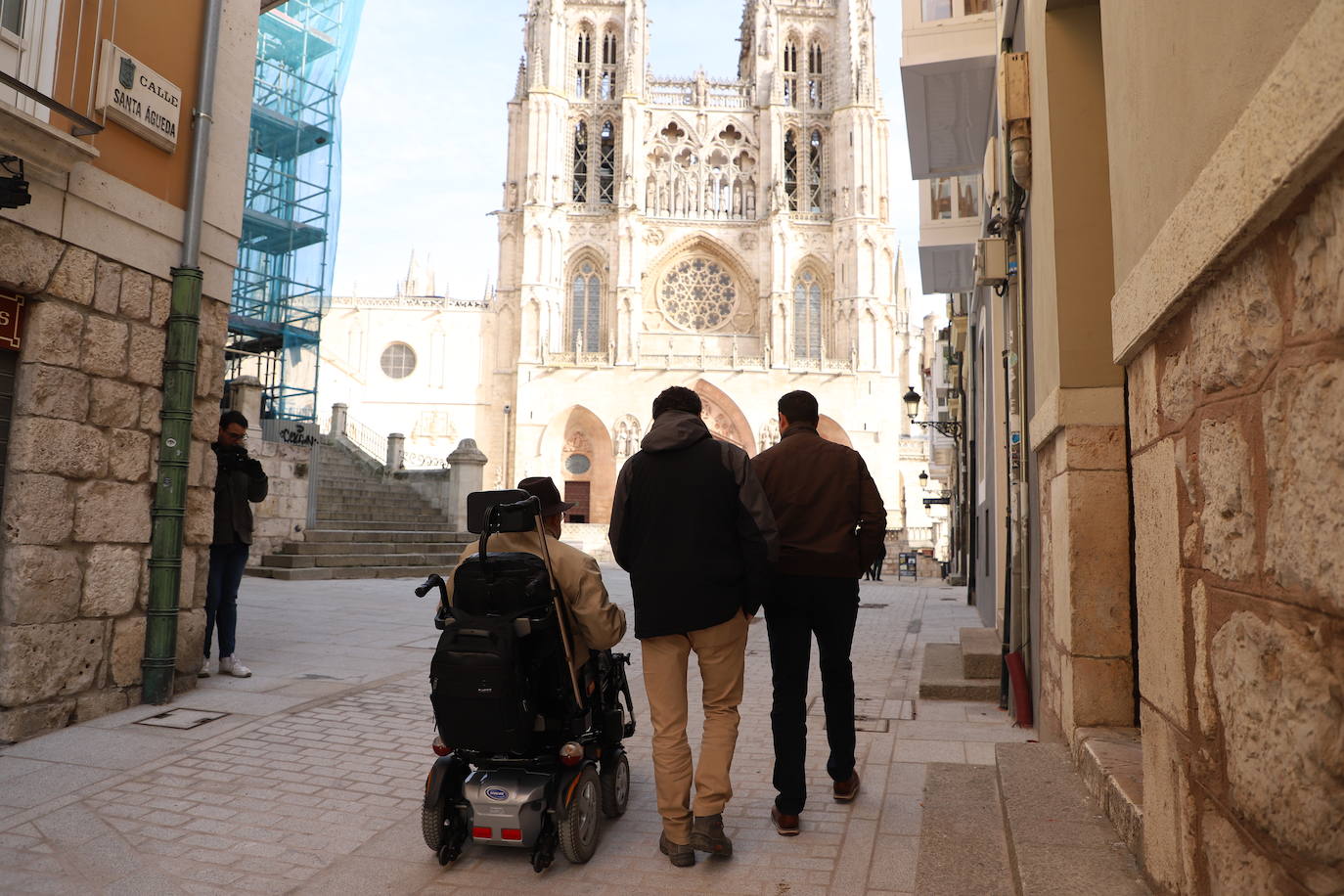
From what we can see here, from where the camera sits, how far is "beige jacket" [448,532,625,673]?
10.5ft

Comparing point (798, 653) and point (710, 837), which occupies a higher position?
point (798, 653)

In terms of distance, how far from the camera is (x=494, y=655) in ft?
9.46

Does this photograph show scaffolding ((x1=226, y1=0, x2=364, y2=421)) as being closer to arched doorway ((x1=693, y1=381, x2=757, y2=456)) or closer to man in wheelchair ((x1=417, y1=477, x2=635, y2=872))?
man in wheelchair ((x1=417, y1=477, x2=635, y2=872))

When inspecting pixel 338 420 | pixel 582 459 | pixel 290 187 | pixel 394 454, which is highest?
pixel 290 187

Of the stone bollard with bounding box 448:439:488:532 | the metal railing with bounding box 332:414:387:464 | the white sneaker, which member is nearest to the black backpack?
the white sneaker

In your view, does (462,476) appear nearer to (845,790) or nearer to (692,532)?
(845,790)

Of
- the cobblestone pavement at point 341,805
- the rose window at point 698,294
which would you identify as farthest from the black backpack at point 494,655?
the rose window at point 698,294

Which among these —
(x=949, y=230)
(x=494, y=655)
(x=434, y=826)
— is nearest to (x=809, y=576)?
(x=494, y=655)

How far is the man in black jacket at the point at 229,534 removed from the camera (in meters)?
5.98

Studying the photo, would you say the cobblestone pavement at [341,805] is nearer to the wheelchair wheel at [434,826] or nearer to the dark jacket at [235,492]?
the wheelchair wheel at [434,826]

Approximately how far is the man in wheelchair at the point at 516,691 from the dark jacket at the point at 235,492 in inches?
135

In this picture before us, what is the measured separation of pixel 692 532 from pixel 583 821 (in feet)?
3.33

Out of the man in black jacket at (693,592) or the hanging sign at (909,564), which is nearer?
the man in black jacket at (693,592)

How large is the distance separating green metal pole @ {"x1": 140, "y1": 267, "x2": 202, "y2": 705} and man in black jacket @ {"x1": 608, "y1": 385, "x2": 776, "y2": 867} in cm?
335
